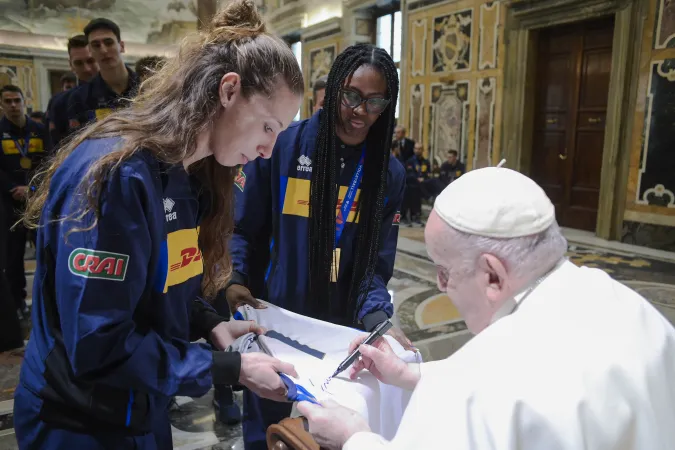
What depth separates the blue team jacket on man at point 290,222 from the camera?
192 cm

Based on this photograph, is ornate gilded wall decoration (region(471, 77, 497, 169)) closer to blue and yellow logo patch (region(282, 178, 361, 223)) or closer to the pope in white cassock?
blue and yellow logo patch (region(282, 178, 361, 223))

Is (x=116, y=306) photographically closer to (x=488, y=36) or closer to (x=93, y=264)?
(x=93, y=264)

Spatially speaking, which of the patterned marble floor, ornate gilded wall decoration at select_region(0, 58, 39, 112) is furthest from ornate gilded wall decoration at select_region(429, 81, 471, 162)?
ornate gilded wall decoration at select_region(0, 58, 39, 112)

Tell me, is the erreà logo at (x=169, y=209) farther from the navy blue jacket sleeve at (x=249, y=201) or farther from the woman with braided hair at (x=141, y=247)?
the navy blue jacket sleeve at (x=249, y=201)

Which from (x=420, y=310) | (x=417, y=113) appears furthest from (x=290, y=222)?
(x=417, y=113)

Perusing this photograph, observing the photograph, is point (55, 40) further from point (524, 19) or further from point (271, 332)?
point (271, 332)

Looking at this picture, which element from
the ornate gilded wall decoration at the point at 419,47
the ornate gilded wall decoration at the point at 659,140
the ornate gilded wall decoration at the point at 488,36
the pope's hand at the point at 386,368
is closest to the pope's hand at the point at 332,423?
the pope's hand at the point at 386,368

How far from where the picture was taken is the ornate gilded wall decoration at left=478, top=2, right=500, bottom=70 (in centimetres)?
848

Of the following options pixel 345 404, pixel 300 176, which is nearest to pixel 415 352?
pixel 345 404

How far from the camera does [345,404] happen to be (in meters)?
1.35

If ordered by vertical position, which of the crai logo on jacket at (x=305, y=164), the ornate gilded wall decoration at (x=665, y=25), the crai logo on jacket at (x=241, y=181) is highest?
the ornate gilded wall decoration at (x=665, y=25)

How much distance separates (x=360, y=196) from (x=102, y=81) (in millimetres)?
2528

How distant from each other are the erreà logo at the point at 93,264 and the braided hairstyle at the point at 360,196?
963mm

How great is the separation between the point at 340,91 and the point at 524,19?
7.30m
